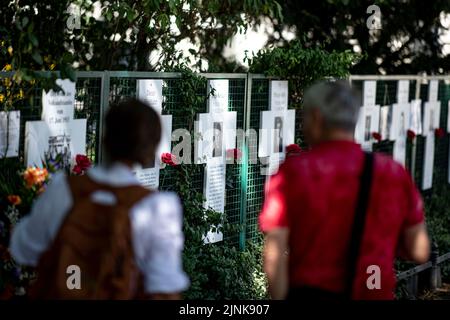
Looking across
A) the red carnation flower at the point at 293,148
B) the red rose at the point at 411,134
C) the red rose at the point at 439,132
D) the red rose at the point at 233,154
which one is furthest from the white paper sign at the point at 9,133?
the red rose at the point at 439,132

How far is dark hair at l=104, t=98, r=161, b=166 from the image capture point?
3.46 metres

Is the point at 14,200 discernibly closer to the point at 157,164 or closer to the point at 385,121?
the point at 157,164

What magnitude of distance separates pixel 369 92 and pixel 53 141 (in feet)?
17.7

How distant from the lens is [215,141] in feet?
26.4

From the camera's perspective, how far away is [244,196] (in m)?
8.63

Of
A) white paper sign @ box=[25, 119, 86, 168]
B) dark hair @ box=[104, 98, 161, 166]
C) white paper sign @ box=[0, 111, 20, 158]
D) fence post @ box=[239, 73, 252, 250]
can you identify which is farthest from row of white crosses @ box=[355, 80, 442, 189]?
dark hair @ box=[104, 98, 161, 166]

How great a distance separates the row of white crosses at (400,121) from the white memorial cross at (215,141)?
2517 millimetres

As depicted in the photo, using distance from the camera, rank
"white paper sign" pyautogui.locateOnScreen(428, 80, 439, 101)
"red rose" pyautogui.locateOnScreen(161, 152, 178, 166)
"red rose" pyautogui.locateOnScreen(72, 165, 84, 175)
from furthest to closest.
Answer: "white paper sign" pyautogui.locateOnScreen(428, 80, 439, 101), "red rose" pyautogui.locateOnScreen(161, 152, 178, 166), "red rose" pyautogui.locateOnScreen(72, 165, 84, 175)

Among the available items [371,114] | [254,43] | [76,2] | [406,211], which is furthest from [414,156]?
[406,211]

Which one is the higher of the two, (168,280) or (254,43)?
(254,43)

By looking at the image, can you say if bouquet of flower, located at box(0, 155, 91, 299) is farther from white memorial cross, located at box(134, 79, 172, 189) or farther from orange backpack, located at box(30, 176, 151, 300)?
orange backpack, located at box(30, 176, 151, 300)

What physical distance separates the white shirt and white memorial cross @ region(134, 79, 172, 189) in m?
3.51

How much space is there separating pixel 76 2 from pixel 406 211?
647 cm
